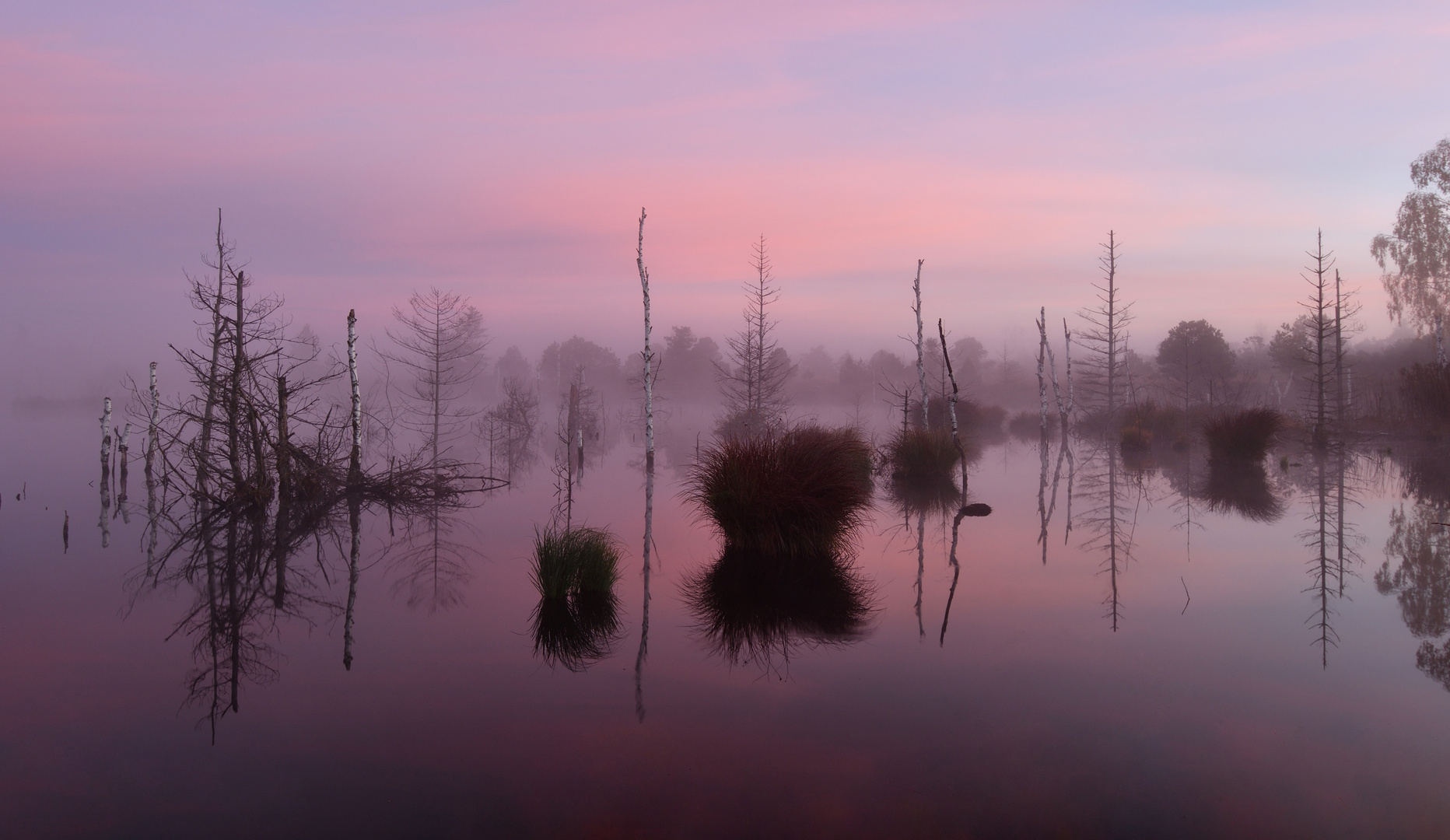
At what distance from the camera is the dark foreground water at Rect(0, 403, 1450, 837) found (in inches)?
164

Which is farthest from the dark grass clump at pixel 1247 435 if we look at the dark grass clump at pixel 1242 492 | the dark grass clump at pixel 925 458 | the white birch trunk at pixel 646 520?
the white birch trunk at pixel 646 520

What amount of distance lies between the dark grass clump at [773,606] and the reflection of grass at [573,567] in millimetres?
936

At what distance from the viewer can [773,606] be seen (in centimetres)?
821

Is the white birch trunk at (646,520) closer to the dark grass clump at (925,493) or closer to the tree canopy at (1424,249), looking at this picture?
the dark grass clump at (925,493)

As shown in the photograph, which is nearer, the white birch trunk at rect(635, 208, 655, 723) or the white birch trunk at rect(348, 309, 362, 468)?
the white birch trunk at rect(635, 208, 655, 723)

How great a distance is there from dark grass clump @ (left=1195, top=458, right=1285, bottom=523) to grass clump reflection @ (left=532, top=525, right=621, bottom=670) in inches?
438

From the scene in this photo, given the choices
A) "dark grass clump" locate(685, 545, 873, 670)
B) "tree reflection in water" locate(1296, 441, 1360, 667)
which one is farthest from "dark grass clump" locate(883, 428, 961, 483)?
"dark grass clump" locate(685, 545, 873, 670)

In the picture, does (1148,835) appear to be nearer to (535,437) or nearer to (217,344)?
(217,344)

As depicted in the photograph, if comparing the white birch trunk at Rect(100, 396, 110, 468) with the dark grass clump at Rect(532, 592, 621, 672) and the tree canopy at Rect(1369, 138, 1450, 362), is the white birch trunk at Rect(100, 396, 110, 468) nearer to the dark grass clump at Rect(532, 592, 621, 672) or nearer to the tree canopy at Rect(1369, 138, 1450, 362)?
the dark grass clump at Rect(532, 592, 621, 672)

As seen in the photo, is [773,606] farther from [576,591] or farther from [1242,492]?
[1242,492]

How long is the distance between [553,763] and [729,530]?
6119 millimetres

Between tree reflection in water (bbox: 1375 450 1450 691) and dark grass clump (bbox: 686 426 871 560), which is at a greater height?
dark grass clump (bbox: 686 426 871 560)

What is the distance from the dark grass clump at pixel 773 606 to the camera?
23.1 feet

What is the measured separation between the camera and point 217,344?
16016 millimetres
